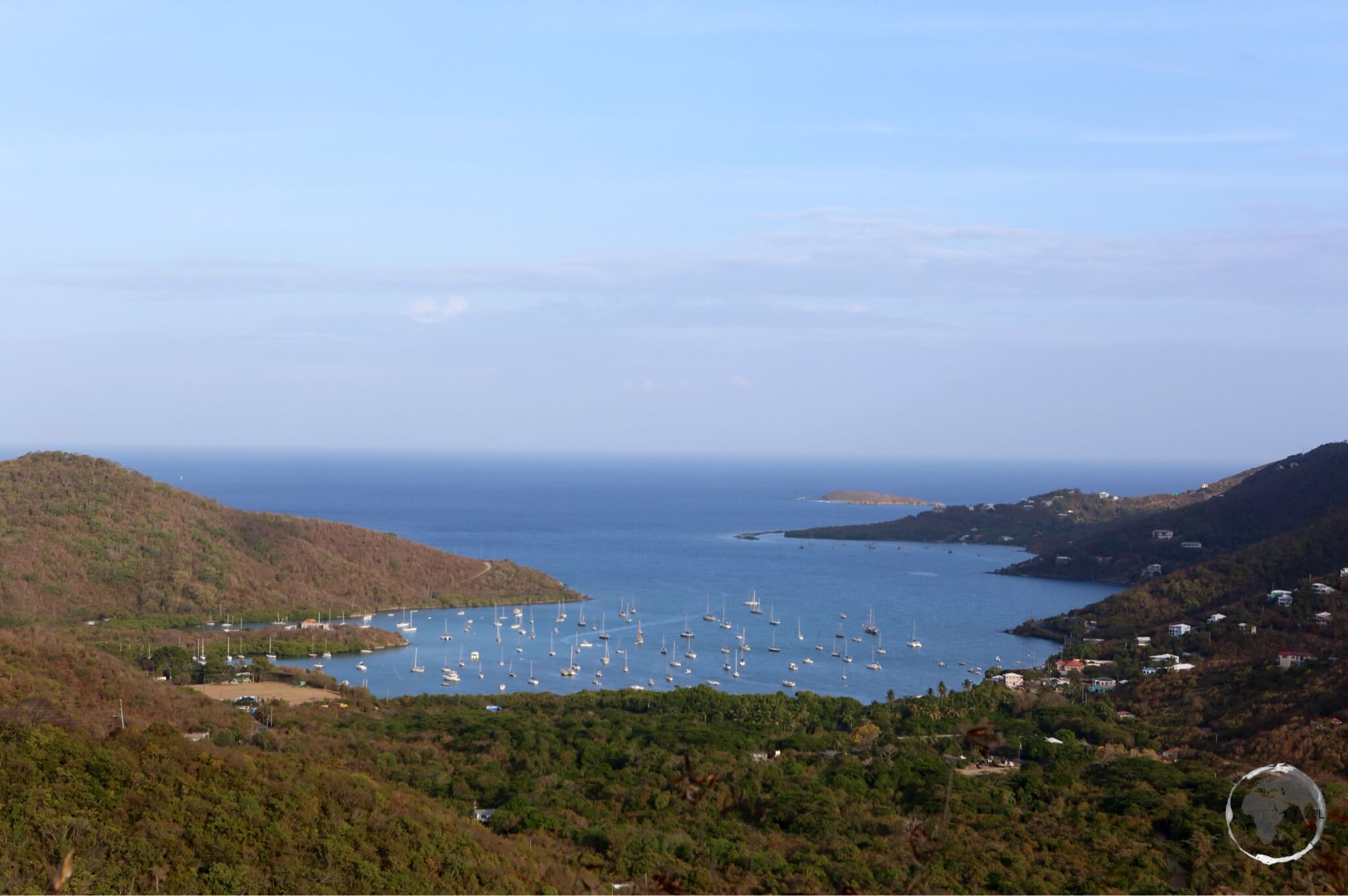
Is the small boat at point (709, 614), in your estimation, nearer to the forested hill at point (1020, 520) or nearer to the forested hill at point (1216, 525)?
the forested hill at point (1216, 525)

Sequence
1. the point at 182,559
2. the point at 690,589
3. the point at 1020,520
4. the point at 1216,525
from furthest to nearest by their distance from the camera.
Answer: the point at 1020,520 → the point at 1216,525 → the point at 690,589 → the point at 182,559

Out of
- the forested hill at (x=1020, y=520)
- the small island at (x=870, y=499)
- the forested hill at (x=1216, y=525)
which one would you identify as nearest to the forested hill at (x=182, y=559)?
the forested hill at (x=1216, y=525)

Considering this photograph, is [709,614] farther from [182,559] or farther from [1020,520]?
[1020,520]

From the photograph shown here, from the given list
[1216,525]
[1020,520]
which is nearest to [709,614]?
[1216,525]

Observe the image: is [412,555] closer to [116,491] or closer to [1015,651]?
[116,491]

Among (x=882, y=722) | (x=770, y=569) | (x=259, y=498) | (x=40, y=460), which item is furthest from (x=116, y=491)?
(x=259, y=498)

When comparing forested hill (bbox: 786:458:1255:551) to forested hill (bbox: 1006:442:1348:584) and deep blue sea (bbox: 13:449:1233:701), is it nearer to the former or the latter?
deep blue sea (bbox: 13:449:1233:701)

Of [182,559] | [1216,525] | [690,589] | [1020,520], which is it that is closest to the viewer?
[182,559]
